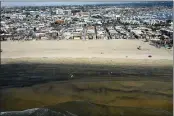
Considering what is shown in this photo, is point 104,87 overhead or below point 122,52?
below

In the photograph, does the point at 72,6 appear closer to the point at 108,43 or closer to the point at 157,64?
the point at 108,43

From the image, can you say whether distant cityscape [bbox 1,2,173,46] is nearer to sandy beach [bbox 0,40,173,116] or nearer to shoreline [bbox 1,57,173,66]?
sandy beach [bbox 0,40,173,116]

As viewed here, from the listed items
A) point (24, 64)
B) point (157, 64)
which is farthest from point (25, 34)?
point (157, 64)

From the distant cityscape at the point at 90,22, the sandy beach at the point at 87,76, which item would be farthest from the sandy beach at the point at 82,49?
the distant cityscape at the point at 90,22

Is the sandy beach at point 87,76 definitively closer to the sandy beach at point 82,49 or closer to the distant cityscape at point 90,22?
the sandy beach at point 82,49

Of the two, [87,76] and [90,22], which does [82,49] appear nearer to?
[87,76]

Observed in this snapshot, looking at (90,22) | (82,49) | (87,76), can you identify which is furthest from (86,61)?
(90,22)

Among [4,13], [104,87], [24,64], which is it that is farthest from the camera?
[24,64]
